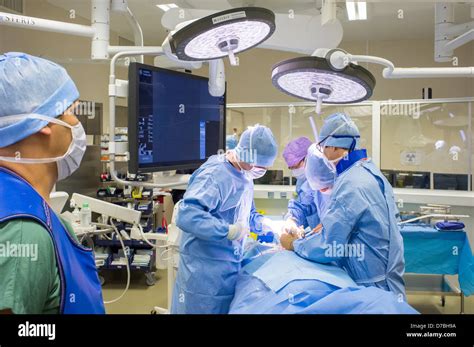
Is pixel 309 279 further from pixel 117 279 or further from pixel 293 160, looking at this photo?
pixel 117 279

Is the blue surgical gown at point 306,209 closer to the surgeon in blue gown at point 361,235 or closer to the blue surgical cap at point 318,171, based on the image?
the blue surgical cap at point 318,171

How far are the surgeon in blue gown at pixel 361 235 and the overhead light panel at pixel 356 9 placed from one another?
568mm

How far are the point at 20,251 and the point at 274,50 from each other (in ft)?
3.81

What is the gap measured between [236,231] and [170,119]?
489mm

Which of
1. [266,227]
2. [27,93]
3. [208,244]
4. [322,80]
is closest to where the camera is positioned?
[27,93]

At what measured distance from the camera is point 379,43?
217cm

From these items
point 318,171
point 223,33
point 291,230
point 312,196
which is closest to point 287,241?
point 291,230

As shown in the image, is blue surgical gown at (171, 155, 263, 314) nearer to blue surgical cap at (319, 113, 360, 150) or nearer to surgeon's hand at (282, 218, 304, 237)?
surgeon's hand at (282, 218, 304, 237)

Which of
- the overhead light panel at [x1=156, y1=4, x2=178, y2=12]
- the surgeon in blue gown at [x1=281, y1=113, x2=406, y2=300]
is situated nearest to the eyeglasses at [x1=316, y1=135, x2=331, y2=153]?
the surgeon in blue gown at [x1=281, y1=113, x2=406, y2=300]

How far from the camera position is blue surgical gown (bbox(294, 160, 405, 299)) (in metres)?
1.35

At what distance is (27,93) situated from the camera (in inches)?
30.6

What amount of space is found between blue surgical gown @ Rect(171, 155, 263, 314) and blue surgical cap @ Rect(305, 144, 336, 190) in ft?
1.11

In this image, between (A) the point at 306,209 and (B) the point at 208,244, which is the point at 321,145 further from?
(A) the point at 306,209

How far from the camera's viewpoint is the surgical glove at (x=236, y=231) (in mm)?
1472
